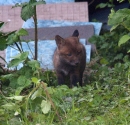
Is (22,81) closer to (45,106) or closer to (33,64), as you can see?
(33,64)

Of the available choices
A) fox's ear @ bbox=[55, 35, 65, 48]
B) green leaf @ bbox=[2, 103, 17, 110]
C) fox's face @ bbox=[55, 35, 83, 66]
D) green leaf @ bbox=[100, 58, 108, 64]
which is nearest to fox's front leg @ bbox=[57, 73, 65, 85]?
fox's face @ bbox=[55, 35, 83, 66]

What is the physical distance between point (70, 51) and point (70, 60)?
127mm

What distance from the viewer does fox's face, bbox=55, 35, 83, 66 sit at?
7.22 meters

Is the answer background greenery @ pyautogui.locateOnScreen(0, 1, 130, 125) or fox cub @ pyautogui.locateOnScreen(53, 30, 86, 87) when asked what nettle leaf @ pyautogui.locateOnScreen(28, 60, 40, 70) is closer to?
background greenery @ pyautogui.locateOnScreen(0, 1, 130, 125)

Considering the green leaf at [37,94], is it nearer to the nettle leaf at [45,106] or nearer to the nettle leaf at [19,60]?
the nettle leaf at [45,106]

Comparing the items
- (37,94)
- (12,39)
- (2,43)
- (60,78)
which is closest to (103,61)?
(60,78)

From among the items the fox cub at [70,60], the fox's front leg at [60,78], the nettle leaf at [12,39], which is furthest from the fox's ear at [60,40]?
the nettle leaf at [12,39]

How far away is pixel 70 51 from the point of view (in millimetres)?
7266

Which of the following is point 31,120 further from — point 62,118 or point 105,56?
point 105,56

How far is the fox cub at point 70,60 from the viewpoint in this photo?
23.7 feet

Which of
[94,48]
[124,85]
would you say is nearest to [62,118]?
[124,85]

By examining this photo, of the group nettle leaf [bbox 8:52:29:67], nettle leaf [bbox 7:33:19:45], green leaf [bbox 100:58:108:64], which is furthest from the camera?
green leaf [bbox 100:58:108:64]

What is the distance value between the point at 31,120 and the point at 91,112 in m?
0.72

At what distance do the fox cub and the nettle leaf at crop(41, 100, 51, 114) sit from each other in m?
2.02
